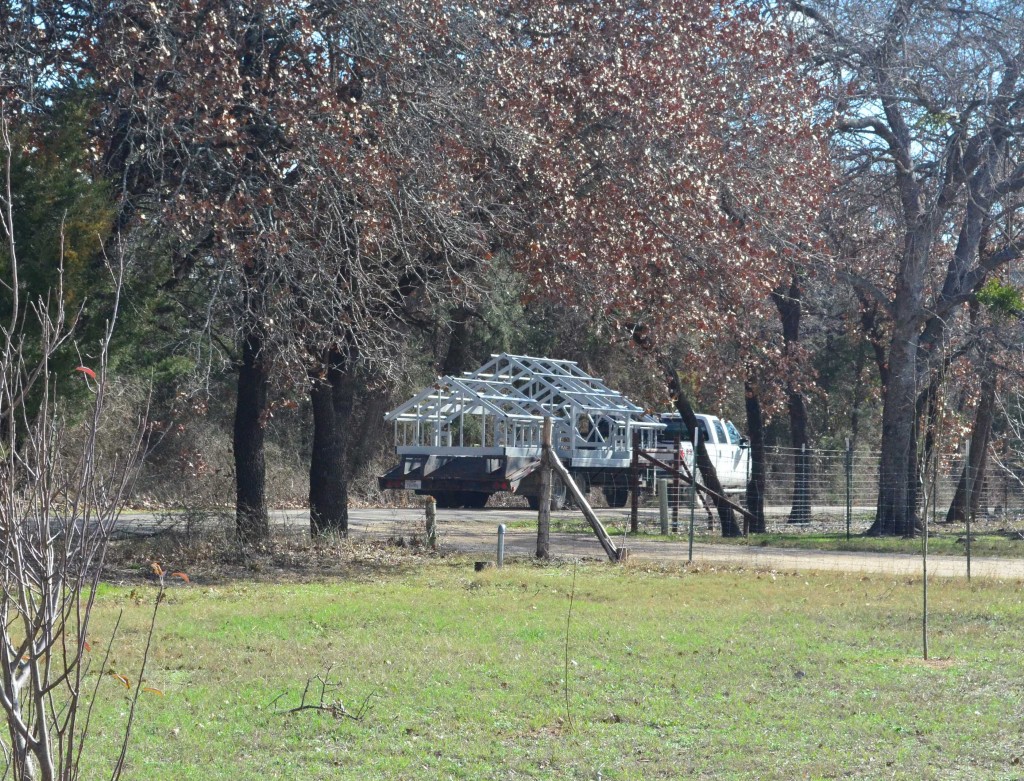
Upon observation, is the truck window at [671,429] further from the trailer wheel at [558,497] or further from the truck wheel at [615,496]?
the trailer wheel at [558,497]

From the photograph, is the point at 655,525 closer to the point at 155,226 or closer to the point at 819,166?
the point at 819,166

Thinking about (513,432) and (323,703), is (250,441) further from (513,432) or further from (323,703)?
(323,703)

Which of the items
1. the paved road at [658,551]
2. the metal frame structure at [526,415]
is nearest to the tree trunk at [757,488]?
the metal frame structure at [526,415]

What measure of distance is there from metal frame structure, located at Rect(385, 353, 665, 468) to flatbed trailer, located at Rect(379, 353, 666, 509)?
0.06 ft

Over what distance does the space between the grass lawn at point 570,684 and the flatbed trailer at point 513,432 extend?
6977mm

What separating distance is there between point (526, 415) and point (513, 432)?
0.40 metres

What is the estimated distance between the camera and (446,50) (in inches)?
539

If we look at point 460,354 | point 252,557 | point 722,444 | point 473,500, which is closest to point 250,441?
point 252,557

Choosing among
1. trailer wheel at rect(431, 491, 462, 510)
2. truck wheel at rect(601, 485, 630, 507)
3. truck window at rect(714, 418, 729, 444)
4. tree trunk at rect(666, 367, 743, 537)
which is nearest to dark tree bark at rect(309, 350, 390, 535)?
tree trunk at rect(666, 367, 743, 537)

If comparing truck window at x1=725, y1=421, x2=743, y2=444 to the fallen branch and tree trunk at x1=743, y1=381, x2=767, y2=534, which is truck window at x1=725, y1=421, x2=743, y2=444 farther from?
the fallen branch

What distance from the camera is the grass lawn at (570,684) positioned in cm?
625

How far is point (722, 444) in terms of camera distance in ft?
101

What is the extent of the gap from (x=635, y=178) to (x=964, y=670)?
737 centimetres

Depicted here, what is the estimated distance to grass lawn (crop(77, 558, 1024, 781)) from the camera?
20.5 feet
